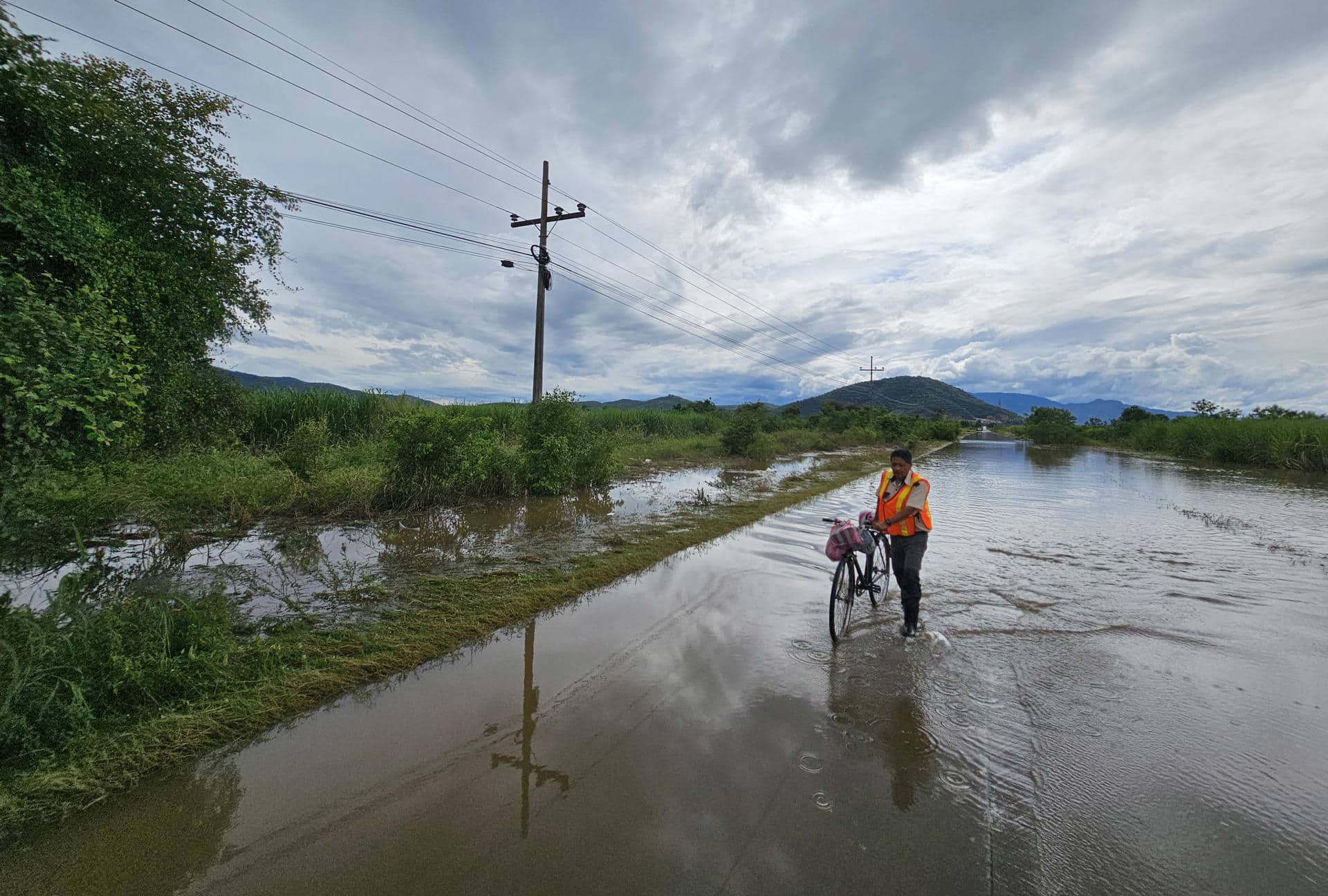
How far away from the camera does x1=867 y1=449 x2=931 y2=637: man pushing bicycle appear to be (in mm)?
5277

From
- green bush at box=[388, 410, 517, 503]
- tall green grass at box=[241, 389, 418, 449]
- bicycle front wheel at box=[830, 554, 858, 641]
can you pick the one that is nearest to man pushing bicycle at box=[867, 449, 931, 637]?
bicycle front wheel at box=[830, 554, 858, 641]

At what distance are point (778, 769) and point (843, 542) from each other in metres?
2.55

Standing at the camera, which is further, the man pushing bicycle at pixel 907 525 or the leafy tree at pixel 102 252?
the man pushing bicycle at pixel 907 525

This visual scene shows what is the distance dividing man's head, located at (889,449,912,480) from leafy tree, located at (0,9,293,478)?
6.44 meters

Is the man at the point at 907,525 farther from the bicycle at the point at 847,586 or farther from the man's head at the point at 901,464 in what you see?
the bicycle at the point at 847,586

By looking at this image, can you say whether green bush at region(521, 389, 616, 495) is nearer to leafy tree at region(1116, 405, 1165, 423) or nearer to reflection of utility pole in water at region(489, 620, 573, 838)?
reflection of utility pole in water at region(489, 620, 573, 838)

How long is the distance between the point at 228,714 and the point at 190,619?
3.93 ft

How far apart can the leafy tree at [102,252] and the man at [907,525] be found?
6528 mm

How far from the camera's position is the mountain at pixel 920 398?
6216 inches

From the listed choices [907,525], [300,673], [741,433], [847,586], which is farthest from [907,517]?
[741,433]

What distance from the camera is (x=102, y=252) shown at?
13.4 feet

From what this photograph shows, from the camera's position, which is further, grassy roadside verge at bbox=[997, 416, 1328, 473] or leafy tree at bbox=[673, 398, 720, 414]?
leafy tree at bbox=[673, 398, 720, 414]

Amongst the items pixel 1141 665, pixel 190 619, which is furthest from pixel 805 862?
pixel 190 619

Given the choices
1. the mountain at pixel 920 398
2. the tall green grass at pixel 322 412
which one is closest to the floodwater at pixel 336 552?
the tall green grass at pixel 322 412
